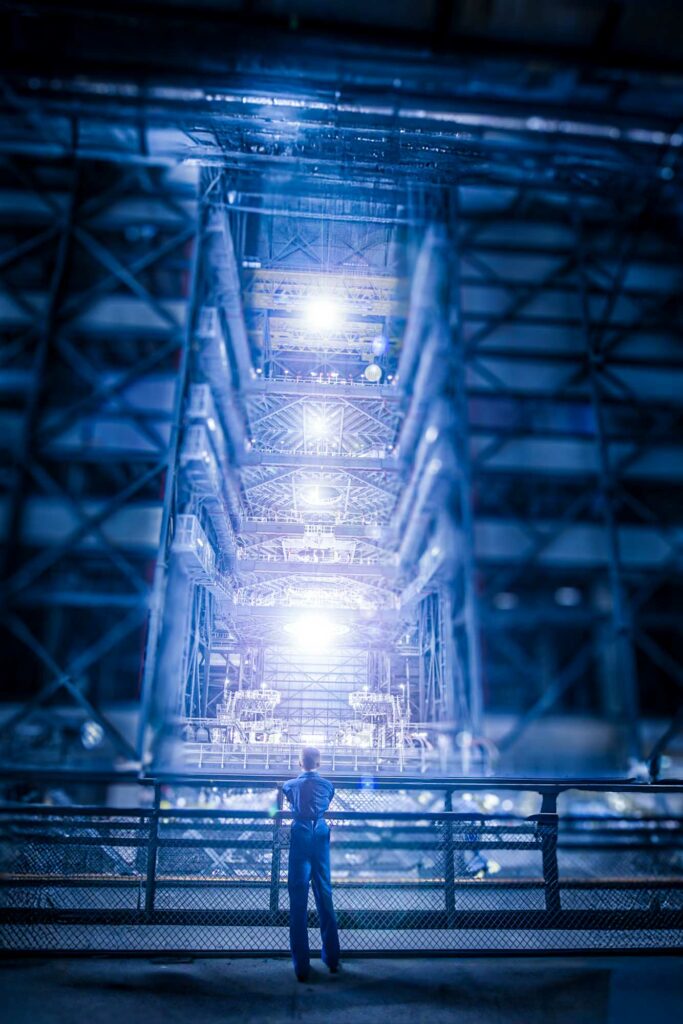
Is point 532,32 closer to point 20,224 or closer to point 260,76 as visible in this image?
point 260,76

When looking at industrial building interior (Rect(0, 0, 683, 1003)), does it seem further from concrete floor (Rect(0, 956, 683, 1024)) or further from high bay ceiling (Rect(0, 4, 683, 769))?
concrete floor (Rect(0, 956, 683, 1024))

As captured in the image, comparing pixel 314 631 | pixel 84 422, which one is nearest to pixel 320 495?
pixel 314 631

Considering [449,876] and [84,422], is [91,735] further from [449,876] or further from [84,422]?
[449,876]

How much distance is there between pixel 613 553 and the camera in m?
10.6

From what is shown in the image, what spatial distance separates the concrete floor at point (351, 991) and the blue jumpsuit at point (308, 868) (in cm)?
21

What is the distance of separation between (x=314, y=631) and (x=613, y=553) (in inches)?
275

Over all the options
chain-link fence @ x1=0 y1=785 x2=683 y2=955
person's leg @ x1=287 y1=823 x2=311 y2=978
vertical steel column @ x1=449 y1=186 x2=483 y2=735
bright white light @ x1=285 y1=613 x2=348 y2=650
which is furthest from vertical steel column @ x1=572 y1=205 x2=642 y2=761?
person's leg @ x1=287 y1=823 x2=311 y2=978

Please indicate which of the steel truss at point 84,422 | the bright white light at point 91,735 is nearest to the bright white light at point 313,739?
the steel truss at point 84,422

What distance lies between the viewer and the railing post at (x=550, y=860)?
4.53m

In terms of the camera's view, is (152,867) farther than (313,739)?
No

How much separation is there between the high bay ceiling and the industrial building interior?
0.06m

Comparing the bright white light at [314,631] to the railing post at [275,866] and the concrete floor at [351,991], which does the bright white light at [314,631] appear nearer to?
the railing post at [275,866]

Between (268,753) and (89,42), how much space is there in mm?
10259

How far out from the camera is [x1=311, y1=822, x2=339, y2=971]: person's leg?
400cm
